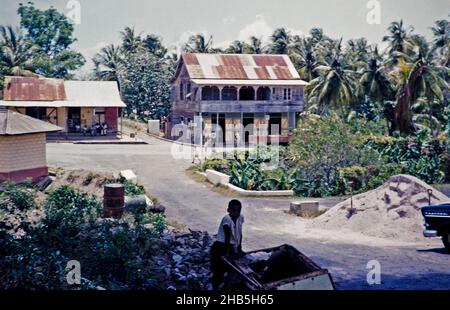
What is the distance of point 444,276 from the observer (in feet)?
33.3

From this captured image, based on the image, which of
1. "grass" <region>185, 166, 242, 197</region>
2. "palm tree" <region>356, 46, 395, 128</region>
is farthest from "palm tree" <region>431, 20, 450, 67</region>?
"grass" <region>185, 166, 242, 197</region>

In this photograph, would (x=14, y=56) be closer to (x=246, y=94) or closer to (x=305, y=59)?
(x=246, y=94)

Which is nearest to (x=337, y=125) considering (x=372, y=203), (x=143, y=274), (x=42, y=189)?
(x=372, y=203)

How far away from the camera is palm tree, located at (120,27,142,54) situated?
39925mm

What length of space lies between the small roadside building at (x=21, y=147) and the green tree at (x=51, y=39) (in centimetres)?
324

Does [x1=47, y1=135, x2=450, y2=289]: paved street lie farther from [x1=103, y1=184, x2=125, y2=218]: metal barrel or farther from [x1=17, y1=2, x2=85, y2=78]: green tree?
[x1=17, y1=2, x2=85, y2=78]: green tree

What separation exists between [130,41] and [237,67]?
1019 cm

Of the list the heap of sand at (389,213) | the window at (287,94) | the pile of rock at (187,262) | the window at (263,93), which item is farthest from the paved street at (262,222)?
the window at (287,94)

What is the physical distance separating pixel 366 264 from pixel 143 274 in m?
4.23

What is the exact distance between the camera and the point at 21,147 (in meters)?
18.7

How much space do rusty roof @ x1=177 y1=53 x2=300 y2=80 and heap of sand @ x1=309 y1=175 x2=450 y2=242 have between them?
66.3 ft

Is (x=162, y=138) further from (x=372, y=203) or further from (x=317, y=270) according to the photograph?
(x=317, y=270)

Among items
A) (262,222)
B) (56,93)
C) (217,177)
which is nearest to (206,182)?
(217,177)

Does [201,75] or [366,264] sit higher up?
[201,75]
